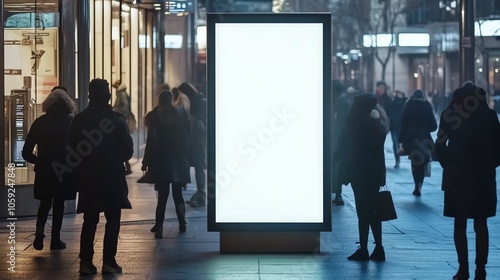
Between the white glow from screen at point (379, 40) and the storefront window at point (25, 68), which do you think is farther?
the white glow from screen at point (379, 40)

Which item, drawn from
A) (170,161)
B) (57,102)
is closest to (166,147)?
(170,161)

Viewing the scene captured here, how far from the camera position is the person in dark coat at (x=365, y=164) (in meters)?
11.6

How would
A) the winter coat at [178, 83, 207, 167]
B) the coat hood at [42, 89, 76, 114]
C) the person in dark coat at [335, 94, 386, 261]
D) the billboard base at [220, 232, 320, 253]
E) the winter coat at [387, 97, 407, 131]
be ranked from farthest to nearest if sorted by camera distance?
the winter coat at [387, 97, 407, 131] → the winter coat at [178, 83, 207, 167] → the coat hood at [42, 89, 76, 114] → the billboard base at [220, 232, 320, 253] → the person in dark coat at [335, 94, 386, 261]

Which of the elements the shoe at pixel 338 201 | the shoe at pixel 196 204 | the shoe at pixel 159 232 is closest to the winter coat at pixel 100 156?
the shoe at pixel 159 232

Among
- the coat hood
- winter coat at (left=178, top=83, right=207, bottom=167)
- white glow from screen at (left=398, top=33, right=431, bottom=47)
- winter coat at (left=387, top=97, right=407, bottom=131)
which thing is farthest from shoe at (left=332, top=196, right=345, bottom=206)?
white glow from screen at (left=398, top=33, right=431, bottom=47)

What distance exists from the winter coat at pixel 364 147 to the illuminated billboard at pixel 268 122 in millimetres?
237

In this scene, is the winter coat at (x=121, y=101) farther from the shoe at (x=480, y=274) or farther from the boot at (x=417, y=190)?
the shoe at (x=480, y=274)

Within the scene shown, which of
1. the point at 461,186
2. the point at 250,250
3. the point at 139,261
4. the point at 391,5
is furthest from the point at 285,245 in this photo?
the point at 391,5

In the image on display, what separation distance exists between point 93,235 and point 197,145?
669 cm

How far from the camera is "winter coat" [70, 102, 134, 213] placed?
1047 cm

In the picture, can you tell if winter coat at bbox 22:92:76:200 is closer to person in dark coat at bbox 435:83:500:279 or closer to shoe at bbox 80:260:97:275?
shoe at bbox 80:260:97:275

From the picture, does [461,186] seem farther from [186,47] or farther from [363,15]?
[363,15]

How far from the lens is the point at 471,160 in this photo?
10.3 metres

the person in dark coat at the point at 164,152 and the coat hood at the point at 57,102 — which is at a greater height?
the coat hood at the point at 57,102
